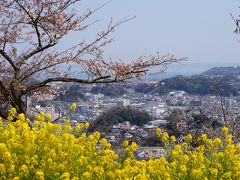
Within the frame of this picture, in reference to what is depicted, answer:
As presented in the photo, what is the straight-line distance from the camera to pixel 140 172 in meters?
4.56

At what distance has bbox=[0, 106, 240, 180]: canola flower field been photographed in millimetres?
4250

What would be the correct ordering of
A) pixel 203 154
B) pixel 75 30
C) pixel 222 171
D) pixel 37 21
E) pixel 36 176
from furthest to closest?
pixel 75 30
pixel 37 21
pixel 203 154
pixel 222 171
pixel 36 176

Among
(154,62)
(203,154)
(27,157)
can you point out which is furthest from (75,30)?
(27,157)

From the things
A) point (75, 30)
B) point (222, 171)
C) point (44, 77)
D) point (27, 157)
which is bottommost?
point (222, 171)

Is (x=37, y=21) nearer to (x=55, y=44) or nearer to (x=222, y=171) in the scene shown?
(x=55, y=44)

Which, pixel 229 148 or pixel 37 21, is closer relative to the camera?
pixel 229 148

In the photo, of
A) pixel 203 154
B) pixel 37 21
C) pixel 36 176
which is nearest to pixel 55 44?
pixel 37 21

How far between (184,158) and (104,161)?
81 centimetres

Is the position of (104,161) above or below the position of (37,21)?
below

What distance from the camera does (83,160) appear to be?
4.48 meters

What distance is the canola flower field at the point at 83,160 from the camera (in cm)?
425

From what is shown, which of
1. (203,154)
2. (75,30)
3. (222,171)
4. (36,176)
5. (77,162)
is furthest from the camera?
(75,30)

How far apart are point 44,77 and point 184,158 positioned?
4.19 metres

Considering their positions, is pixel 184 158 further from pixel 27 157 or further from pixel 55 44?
pixel 55 44
